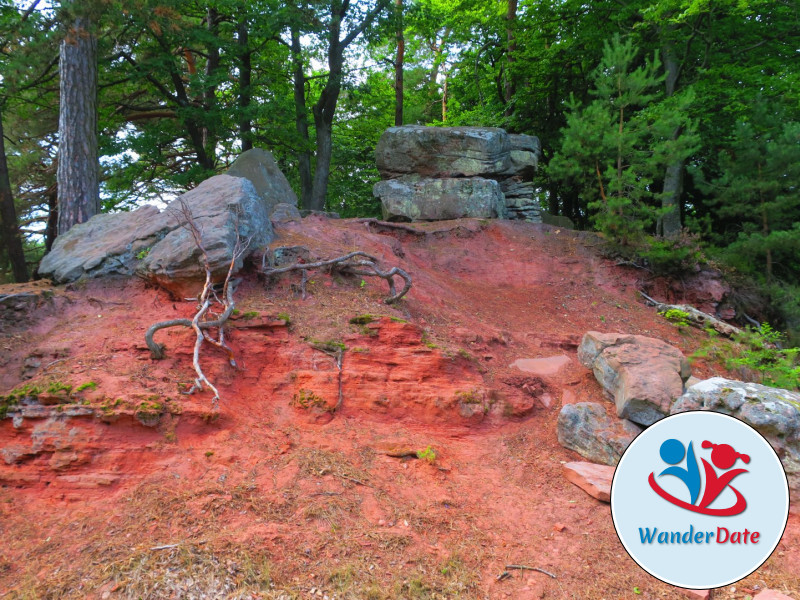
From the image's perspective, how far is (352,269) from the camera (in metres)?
7.43

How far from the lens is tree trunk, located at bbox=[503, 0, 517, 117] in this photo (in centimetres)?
1593

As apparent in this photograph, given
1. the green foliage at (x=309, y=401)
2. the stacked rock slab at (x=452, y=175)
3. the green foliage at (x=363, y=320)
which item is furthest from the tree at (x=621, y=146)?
the green foliage at (x=309, y=401)

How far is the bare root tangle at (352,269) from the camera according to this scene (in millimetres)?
6668

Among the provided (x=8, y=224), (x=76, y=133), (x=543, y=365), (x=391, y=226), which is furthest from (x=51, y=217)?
(x=543, y=365)

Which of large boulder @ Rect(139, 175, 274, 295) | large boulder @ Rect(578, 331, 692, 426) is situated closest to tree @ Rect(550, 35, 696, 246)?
large boulder @ Rect(578, 331, 692, 426)

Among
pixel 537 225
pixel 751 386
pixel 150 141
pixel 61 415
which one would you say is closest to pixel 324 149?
pixel 150 141

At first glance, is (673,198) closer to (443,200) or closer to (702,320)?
(702,320)

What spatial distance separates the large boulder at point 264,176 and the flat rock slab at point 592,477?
312 inches

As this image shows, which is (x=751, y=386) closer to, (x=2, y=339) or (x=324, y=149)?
(x=2, y=339)

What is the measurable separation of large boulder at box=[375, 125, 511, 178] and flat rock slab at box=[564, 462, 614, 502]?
986cm

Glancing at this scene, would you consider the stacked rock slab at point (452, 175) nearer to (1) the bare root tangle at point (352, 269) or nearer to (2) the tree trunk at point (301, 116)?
(2) the tree trunk at point (301, 116)

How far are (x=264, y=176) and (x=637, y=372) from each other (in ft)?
28.2

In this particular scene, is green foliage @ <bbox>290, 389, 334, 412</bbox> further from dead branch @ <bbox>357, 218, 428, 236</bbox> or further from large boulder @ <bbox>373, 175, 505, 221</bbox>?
large boulder @ <bbox>373, 175, 505, 221</bbox>

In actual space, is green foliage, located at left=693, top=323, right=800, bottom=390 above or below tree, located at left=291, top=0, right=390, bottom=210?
below
